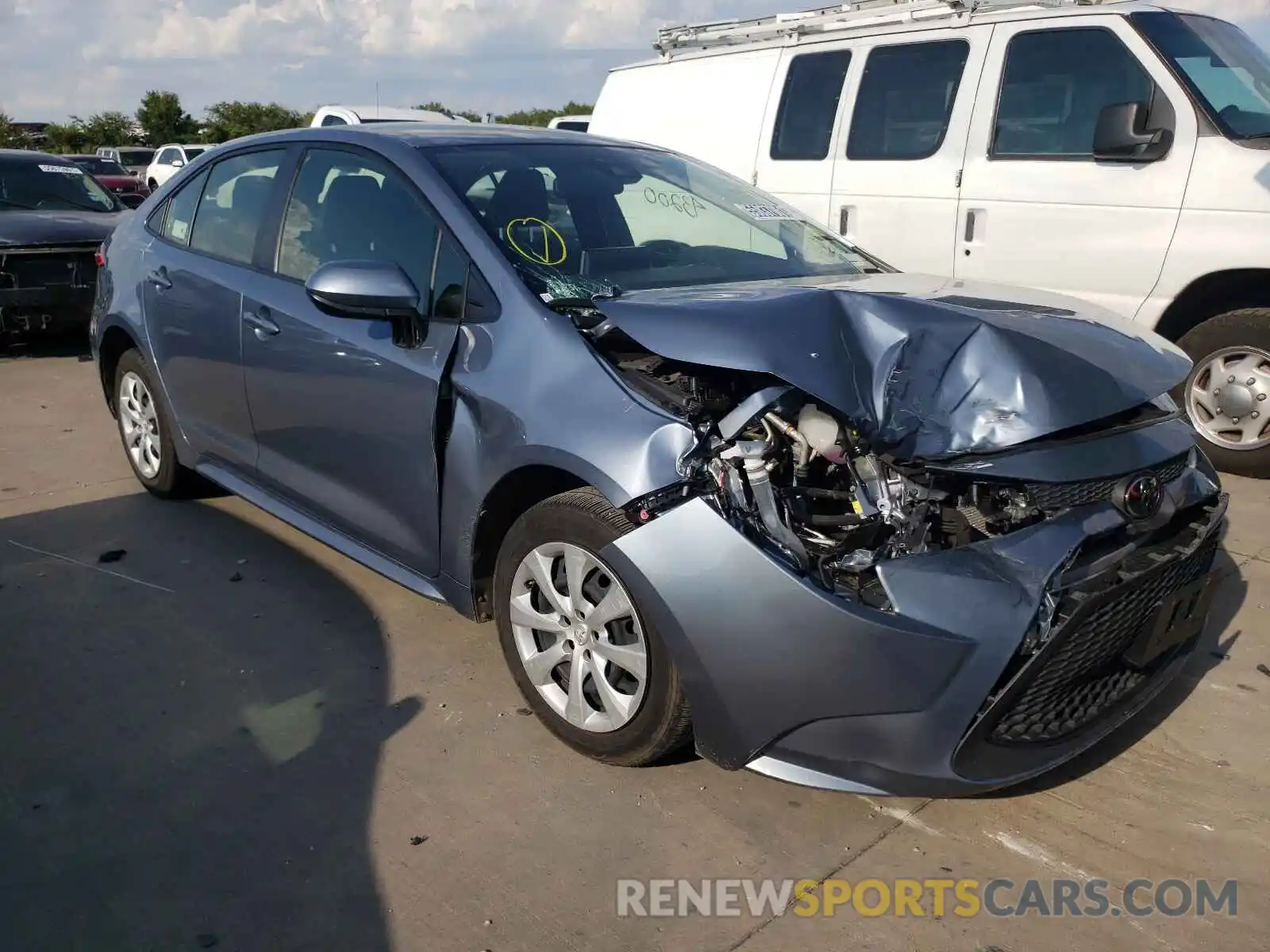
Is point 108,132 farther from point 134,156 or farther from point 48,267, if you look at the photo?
point 48,267

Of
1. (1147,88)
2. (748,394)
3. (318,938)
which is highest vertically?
(1147,88)

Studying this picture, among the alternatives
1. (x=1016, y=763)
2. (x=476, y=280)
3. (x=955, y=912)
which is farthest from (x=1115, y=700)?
(x=476, y=280)

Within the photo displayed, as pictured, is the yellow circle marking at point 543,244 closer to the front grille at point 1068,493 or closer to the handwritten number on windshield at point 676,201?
the handwritten number on windshield at point 676,201

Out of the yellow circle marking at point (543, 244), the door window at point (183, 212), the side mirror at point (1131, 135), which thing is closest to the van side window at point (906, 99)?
the side mirror at point (1131, 135)

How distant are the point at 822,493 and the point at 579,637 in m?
0.75

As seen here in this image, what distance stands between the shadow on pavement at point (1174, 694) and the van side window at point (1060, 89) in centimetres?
248

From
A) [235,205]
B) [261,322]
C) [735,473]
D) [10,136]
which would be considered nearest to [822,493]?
[735,473]

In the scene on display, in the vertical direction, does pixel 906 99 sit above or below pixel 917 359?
above

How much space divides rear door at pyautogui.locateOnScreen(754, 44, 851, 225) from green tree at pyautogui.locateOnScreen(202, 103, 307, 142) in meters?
43.5

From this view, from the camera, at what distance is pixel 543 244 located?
337cm

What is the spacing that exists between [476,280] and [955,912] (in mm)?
2108

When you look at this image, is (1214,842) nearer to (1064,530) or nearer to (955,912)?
(955,912)

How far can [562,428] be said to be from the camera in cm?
287

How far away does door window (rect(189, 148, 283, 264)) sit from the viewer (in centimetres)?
421
